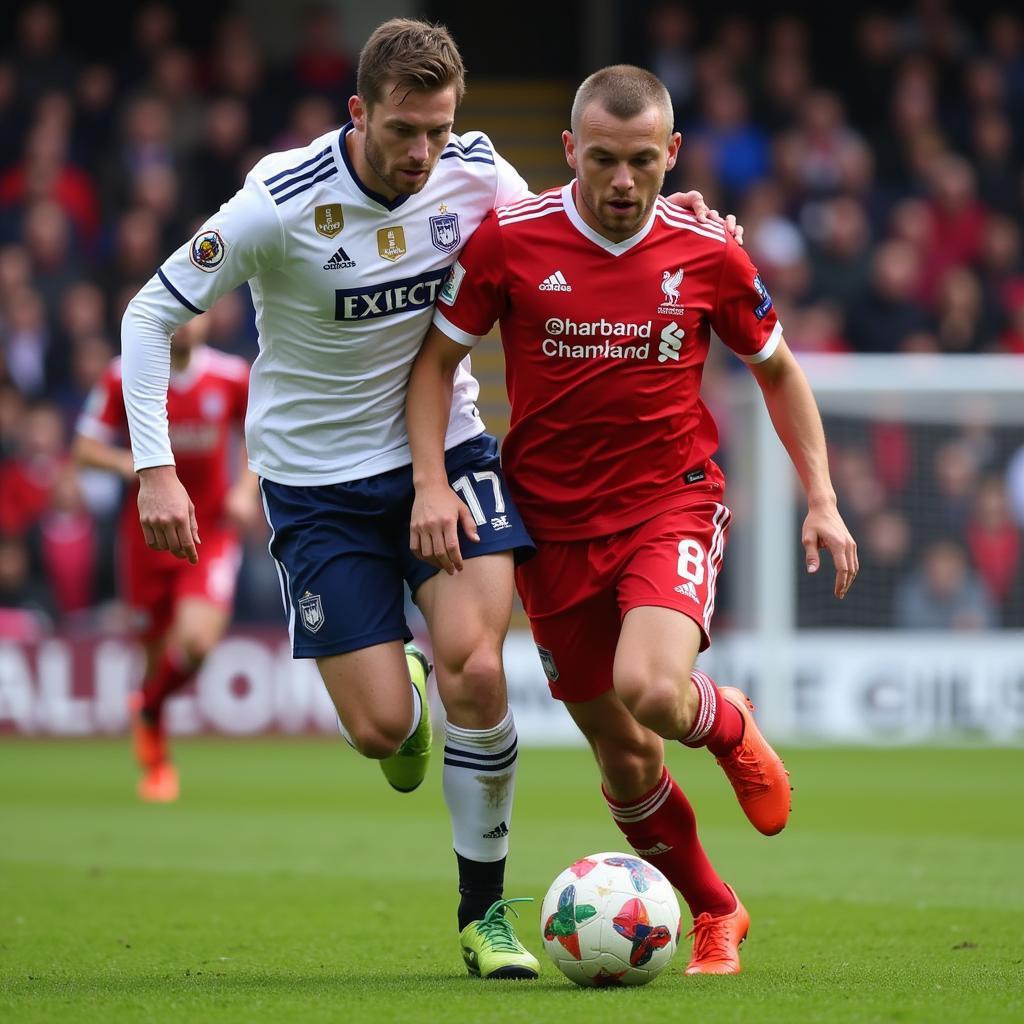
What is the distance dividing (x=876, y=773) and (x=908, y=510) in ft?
12.3

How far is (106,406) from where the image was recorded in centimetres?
1039

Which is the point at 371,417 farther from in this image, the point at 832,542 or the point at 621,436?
the point at 832,542

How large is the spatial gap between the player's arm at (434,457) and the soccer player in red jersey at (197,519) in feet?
15.5

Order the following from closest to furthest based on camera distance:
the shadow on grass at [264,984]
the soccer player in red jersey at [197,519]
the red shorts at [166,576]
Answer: the shadow on grass at [264,984]
the soccer player in red jersey at [197,519]
the red shorts at [166,576]

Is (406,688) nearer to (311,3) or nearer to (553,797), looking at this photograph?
(553,797)

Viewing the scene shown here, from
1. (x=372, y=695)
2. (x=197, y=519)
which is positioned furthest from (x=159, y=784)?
(x=372, y=695)

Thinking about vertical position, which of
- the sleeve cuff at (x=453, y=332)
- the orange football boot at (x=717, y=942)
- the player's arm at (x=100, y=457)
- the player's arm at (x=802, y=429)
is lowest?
the orange football boot at (x=717, y=942)

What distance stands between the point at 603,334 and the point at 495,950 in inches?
68.7

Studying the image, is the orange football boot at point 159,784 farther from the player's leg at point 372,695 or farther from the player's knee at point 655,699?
the player's knee at point 655,699

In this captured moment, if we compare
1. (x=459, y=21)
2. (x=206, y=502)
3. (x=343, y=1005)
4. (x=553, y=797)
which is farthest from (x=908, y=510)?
(x=343, y=1005)

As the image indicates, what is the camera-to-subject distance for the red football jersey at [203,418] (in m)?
10.7

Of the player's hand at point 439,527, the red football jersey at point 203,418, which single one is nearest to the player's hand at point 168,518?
the player's hand at point 439,527

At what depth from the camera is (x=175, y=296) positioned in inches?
215

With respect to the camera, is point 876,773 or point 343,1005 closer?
point 343,1005
